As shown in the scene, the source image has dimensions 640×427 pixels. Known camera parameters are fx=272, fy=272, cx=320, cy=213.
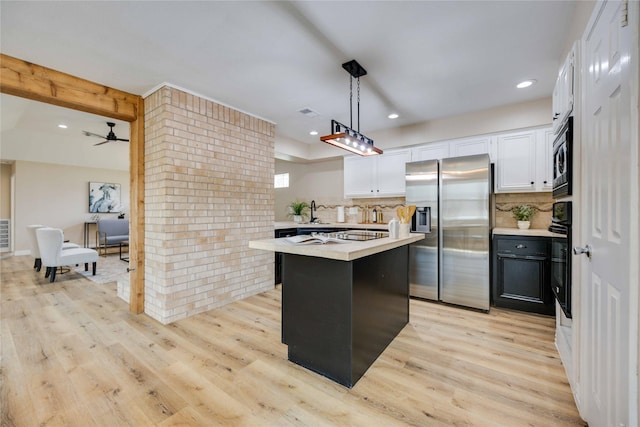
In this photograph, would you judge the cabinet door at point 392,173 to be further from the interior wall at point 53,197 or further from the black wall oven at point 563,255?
the interior wall at point 53,197

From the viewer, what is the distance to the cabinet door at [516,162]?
330 centimetres

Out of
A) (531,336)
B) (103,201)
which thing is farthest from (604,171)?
(103,201)

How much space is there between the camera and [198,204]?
314 cm

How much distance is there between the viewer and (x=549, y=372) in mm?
1961

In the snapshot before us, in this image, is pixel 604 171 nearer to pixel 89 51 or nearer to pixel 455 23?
pixel 455 23

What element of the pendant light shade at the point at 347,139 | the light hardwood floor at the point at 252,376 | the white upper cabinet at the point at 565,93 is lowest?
the light hardwood floor at the point at 252,376

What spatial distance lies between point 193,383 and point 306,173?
14.7 ft

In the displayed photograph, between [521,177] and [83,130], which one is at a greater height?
[83,130]

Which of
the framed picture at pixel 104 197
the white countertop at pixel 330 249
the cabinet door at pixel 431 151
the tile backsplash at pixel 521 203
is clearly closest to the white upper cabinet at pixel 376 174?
the cabinet door at pixel 431 151

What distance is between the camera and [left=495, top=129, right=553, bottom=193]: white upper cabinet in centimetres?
323

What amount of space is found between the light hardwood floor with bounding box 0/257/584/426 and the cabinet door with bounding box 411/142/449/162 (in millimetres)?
2148

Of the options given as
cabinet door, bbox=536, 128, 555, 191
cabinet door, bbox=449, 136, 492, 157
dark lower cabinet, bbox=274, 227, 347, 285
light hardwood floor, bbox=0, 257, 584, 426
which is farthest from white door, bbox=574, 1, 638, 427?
dark lower cabinet, bbox=274, 227, 347, 285

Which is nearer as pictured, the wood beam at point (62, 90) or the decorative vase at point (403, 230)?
the wood beam at point (62, 90)

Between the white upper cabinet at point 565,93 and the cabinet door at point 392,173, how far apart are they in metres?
2.07
